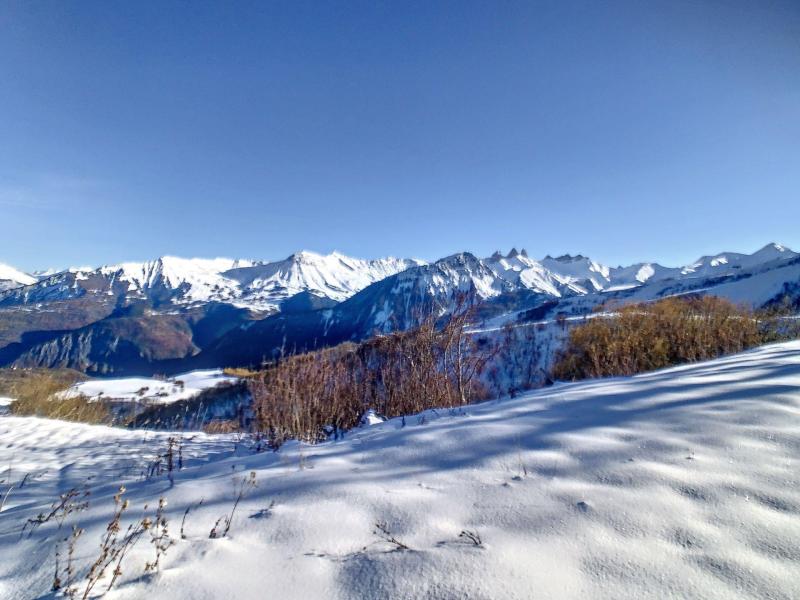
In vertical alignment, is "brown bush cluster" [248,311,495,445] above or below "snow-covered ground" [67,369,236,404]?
above

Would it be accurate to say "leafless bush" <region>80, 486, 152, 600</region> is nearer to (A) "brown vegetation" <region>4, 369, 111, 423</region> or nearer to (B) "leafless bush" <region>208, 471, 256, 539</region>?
(B) "leafless bush" <region>208, 471, 256, 539</region>

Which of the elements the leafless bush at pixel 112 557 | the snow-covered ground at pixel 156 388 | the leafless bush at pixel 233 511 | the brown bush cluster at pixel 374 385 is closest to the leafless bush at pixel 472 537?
the leafless bush at pixel 233 511

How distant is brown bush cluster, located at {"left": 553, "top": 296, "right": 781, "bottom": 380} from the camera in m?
5.91

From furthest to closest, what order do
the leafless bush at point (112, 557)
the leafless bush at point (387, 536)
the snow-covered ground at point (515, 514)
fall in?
the leafless bush at point (387, 536) < the leafless bush at point (112, 557) < the snow-covered ground at point (515, 514)

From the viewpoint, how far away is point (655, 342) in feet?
20.1

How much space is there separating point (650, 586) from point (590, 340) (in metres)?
6.43

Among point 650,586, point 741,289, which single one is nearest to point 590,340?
point 650,586

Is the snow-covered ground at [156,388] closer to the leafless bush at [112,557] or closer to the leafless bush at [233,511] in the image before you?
the leafless bush at [233,511]

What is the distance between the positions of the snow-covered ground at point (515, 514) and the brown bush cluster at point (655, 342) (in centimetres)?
291

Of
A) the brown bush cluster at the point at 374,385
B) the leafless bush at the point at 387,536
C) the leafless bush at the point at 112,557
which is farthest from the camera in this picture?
the brown bush cluster at the point at 374,385

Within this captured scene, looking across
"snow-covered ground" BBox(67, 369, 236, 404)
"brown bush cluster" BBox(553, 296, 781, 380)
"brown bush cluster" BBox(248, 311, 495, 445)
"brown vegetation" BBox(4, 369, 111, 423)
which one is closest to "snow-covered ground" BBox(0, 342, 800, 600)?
"brown bush cluster" BBox(248, 311, 495, 445)

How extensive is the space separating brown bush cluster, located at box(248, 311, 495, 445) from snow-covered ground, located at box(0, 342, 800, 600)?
2.29 metres

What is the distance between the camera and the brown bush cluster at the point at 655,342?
19.4ft

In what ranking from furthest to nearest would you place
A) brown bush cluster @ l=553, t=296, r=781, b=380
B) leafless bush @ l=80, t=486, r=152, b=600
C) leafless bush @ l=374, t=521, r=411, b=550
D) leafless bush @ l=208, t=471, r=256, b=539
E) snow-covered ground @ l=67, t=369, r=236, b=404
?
1. snow-covered ground @ l=67, t=369, r=236, b=404
2. brown bush cluster @ l=553, t=296, r=781, b=380
3. leafless bush @ l=208, t=471, r=256, b=539
4. leafless bush @ l=374, t=521, r=411, b=550
5. leafless bush @ l=80, t=486, r=152, b=600
